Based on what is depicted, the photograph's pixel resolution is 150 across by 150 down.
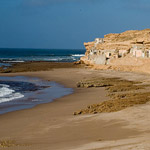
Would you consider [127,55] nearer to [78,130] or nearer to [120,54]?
[120,54]

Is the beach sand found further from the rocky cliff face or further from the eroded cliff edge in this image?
the rocky cliff face

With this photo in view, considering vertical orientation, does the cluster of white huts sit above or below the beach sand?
above

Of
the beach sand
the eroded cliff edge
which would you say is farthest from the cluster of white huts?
the beach sand

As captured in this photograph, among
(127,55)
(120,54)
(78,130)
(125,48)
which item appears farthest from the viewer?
(125,48)

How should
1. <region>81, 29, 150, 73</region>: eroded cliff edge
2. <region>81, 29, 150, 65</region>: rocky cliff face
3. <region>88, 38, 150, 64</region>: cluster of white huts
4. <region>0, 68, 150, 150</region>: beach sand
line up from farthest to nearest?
<region>81, 29, 150, 65</region>: rocky cliff face
<region>88, 38, 150, 64</region>: cluster of white huts
<region>81, 29, 150, 73</region>: eroded cliff edge
<region>0, 68, 150, 150</region>: beach sand

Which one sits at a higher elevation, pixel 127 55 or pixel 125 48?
pixel 125 48

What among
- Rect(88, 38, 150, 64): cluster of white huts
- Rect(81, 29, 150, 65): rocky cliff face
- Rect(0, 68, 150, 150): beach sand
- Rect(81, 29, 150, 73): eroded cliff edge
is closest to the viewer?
Rect(0, 68, 150, 150): beach sand

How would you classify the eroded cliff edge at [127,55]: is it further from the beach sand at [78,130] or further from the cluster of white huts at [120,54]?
the beach sand at [78,130]

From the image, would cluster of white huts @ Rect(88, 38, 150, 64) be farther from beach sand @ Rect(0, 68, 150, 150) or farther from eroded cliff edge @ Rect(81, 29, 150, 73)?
beach sand @ Rect(0, 68, 150, 150)

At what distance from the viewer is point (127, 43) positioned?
41531mm

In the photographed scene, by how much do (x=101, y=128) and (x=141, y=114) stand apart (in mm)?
1787

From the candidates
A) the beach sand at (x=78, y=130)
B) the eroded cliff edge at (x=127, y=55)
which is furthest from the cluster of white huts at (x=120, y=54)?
the beach sand at (x=78, y=130)

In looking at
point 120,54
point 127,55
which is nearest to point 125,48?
point 120,54

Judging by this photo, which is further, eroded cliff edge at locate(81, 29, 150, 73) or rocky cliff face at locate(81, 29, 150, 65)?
rocky cliff face at locate(81, 29, 150, 65)
